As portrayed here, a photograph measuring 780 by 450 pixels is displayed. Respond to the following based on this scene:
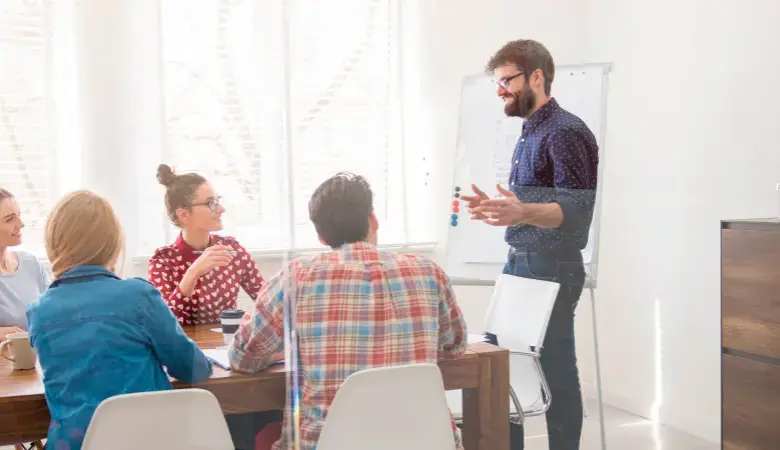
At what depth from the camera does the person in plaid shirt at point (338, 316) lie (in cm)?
181

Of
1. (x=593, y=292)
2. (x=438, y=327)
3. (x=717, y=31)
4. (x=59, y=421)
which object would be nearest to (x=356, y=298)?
(x=438, y=327)

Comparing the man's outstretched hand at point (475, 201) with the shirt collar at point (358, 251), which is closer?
the shirt collar at point (358, 251)

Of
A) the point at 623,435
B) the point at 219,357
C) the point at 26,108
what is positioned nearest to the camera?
the point at 219,357

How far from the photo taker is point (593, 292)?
2.59 m

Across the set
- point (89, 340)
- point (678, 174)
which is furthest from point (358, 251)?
point (678, 174)

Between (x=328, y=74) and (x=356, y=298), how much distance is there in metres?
0.66

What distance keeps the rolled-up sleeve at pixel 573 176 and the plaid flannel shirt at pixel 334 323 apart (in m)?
0.59

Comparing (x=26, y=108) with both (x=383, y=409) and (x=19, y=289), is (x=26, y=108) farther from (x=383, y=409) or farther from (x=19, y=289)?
(x=383, y=409)

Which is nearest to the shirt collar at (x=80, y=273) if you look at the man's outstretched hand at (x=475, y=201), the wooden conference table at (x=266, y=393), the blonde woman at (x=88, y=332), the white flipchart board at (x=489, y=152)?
the blonde woman at (x=88, y=332)

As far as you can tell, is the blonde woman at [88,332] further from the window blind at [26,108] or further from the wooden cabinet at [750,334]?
the wooden cabinet at [750,334]

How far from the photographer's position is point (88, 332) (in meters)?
1.71

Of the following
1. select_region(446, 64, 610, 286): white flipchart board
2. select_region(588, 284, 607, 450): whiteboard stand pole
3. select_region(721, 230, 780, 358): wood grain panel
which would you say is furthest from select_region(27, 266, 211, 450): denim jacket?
select_region(721, 230, 780, 358): wood grain panel

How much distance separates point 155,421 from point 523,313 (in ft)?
3.34

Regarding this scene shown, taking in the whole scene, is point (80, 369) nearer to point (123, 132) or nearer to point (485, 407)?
point (123, 132)
